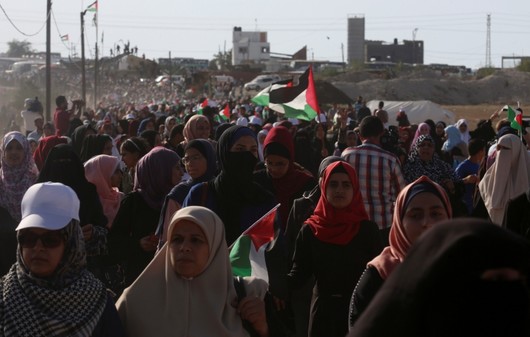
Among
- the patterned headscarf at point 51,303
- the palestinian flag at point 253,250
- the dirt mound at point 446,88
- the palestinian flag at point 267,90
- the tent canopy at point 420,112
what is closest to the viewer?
the patterned headscarf at point 51,303

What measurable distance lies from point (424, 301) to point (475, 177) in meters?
8.45

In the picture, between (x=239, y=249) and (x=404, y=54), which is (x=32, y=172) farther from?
(x=404, y=54)

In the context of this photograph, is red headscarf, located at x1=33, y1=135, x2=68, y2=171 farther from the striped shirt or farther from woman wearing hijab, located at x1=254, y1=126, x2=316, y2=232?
the striped shirt

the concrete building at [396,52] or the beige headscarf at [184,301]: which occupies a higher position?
the concrete building at [396,52]

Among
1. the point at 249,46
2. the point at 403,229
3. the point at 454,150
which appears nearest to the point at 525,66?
the point at 249,46

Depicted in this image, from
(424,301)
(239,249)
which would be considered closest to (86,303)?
(239,249)

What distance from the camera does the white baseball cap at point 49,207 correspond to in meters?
4.18

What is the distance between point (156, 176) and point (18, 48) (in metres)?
142

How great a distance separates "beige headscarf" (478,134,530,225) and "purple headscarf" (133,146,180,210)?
3293 millimetres

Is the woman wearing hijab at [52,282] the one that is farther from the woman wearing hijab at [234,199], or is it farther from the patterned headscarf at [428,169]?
the patterned headscarf at [428,169]

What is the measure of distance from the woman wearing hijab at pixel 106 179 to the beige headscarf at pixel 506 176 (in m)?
3.44

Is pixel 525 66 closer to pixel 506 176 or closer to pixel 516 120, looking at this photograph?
pixel 516 120

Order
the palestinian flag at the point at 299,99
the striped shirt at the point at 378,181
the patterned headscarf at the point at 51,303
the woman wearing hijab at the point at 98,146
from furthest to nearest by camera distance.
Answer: the palestinian flag at the point at 299,99, the woman wearing hijab at the point at 98,146, the striped shirt at the point at 378,181, the patterned headscarf at the point at 51,303

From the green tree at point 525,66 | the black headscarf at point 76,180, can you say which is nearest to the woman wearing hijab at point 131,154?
the black headscarf at point 76,180
